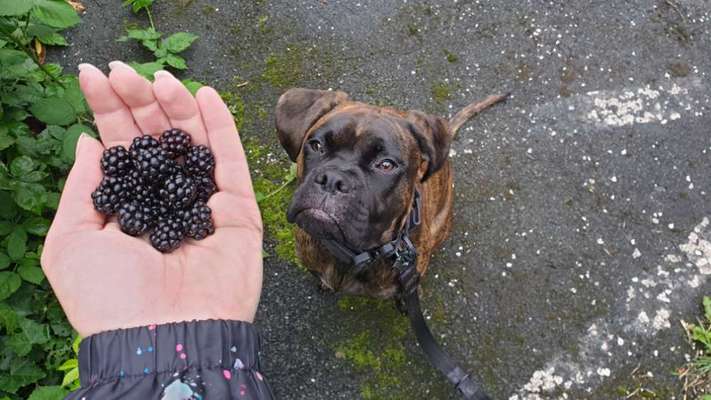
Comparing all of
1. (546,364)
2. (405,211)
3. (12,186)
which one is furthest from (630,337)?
(12,186)

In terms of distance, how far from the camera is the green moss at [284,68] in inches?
168

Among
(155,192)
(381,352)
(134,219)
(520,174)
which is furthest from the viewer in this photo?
(520,174)

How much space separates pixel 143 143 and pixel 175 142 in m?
0.13

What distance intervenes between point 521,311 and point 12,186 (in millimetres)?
2787

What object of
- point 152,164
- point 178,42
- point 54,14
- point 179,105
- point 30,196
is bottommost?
point 30,196

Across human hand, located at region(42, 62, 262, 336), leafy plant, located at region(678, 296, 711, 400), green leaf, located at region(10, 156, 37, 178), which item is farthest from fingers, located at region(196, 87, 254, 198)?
leafy plant, located at region(678, 296, 711, 400)

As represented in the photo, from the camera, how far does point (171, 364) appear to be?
217cm

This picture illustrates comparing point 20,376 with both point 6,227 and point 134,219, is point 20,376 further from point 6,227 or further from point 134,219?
point 134,219

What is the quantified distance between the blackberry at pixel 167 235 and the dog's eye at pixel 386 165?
2.88 ft

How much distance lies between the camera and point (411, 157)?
2.88 meters

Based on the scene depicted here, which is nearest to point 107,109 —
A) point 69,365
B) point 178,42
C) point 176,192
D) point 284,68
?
point 176,192

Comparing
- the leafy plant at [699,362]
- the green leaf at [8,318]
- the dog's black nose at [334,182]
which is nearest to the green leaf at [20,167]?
the green leaf at [8,318]

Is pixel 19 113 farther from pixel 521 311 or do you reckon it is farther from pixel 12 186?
pixel 521 311

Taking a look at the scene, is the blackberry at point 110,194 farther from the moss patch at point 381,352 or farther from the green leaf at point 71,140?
the moss patch at point 381,352
